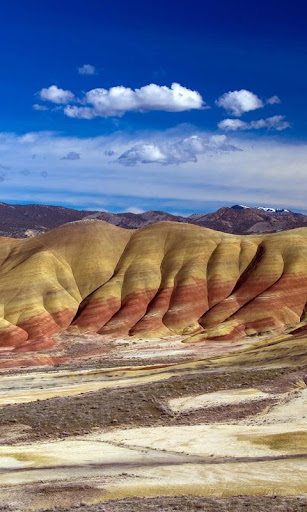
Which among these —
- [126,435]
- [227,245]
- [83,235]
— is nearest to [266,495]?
[126,435]

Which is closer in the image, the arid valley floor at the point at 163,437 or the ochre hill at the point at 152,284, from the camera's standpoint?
the arid valley floor at the point at 163,437

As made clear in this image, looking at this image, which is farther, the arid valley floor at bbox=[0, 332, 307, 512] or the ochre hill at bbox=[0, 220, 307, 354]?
the ochre hill at bbox=[0, 220, 307, 354]

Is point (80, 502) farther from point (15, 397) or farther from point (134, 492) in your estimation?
point (15, 397)

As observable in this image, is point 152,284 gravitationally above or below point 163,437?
below
